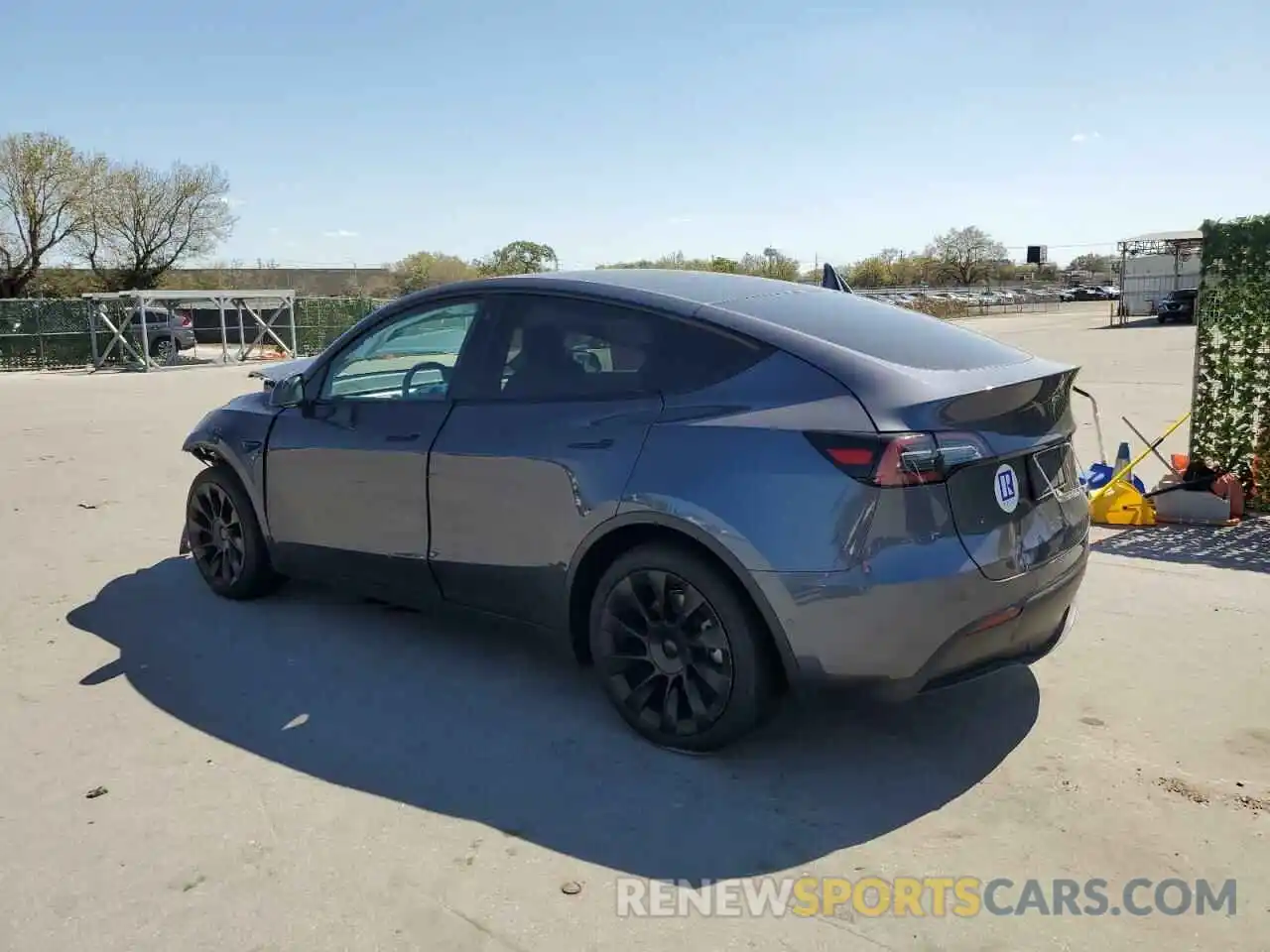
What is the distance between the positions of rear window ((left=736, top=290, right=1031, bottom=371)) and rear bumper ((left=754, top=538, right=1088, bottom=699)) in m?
0.80

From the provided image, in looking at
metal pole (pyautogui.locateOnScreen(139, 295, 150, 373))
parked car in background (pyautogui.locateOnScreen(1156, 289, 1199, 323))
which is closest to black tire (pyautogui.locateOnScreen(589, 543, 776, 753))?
metal pole (pyautogui.locateOnScreen(139, 295, 150, 373))

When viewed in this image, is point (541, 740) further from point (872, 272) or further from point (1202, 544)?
point (872, 272)

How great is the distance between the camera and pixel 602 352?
4.05 metres

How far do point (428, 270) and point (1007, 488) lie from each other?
249 ft

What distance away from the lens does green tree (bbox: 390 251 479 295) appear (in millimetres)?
70750

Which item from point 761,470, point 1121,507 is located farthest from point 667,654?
point 1121,507

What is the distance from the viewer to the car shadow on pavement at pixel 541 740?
10.9 feet

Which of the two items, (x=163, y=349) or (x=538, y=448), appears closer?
(x=538, y=448)

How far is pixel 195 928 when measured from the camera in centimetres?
287

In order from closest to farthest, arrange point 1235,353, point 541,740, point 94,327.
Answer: point 541,740 → point 1235,353 → point 94,327

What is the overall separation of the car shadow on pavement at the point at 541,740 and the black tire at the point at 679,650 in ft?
0.48

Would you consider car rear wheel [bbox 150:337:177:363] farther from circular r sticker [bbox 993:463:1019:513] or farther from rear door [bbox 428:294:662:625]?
circular r sticker [bbox 993:463:1019:513]

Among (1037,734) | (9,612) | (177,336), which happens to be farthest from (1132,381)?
(177,336)

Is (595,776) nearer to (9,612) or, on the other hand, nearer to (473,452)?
(473,452)
